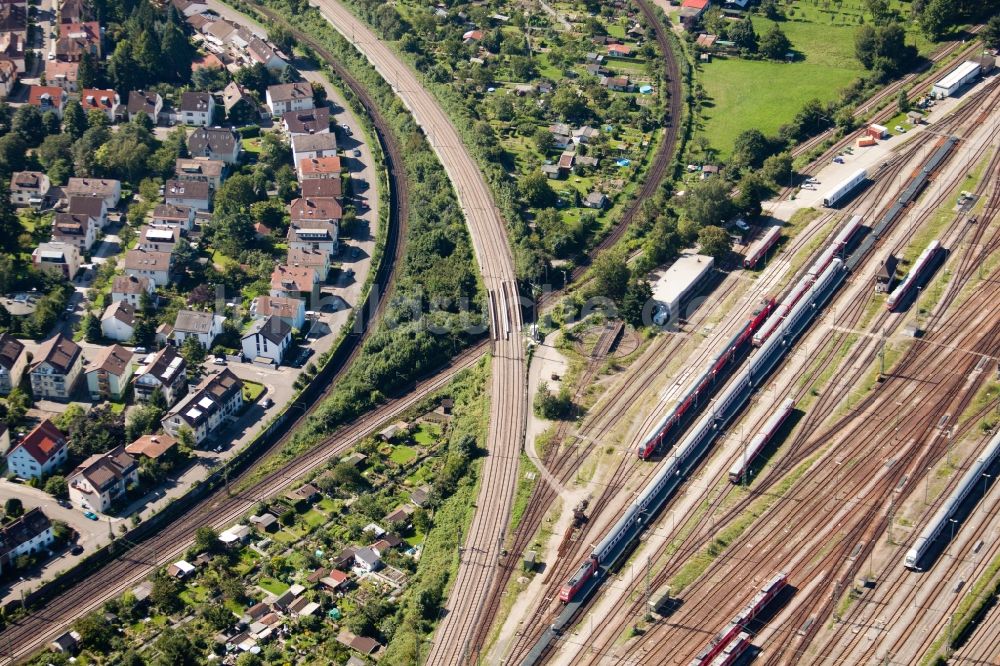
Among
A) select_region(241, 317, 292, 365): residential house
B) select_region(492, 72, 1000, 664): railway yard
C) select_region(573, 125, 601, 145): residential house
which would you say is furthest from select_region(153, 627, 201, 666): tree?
select_region(573, 125, 601, 145): residential house

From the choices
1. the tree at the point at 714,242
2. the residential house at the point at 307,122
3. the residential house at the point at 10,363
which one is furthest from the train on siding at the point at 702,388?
the residential house at the point at 307,122

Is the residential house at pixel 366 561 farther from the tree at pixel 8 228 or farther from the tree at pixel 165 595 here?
the tree at pixel 8 228

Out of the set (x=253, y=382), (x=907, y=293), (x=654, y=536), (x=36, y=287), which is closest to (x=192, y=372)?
(x=253, y=382)

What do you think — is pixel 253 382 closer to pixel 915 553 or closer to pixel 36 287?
pixel 36 287

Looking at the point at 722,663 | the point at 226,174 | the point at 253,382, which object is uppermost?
the point at 226,174

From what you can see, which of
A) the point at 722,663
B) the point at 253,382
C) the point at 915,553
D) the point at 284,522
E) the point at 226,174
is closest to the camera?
the point at 722,663

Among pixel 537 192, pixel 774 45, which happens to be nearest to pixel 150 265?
pixel 537 192
